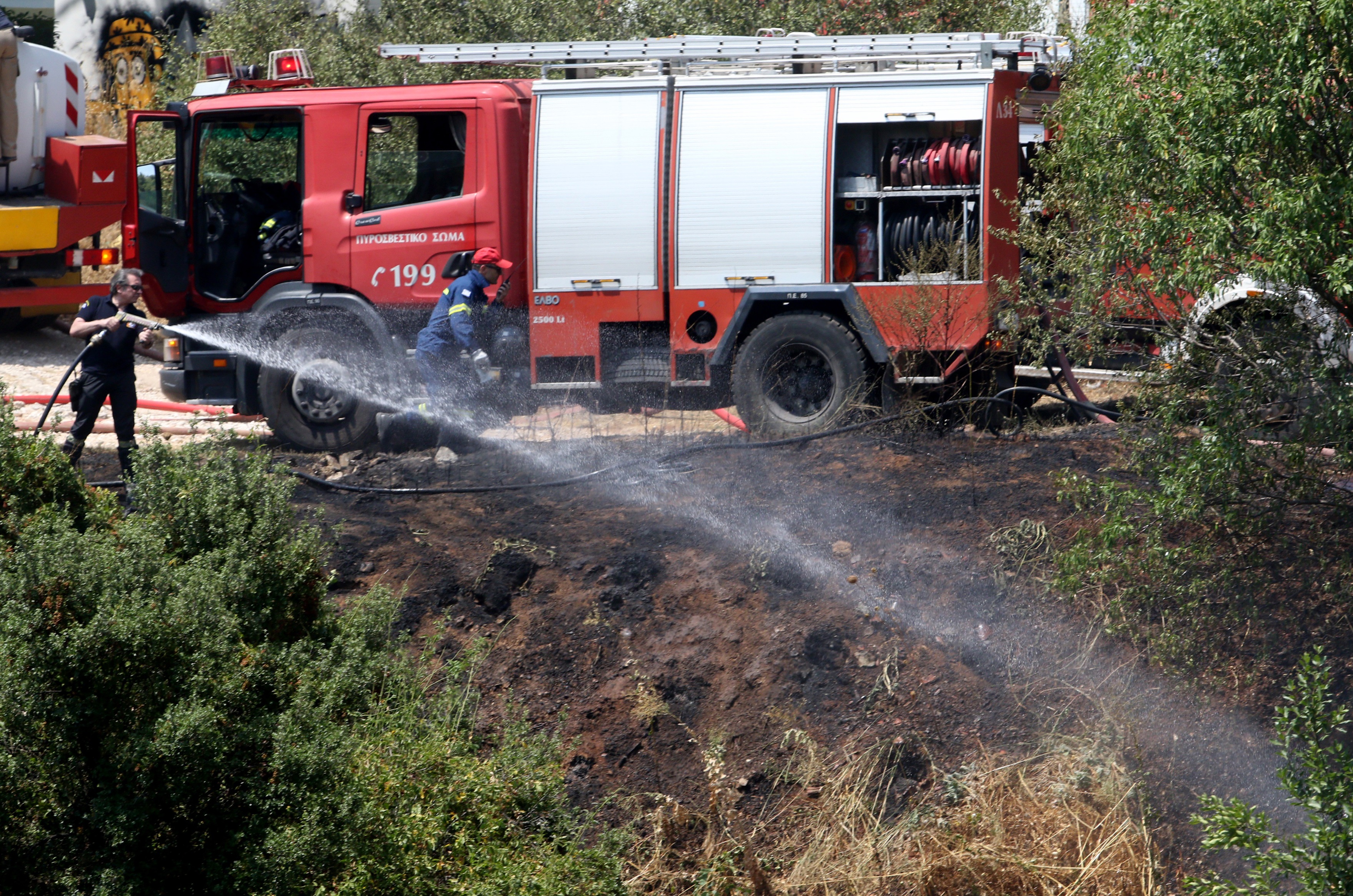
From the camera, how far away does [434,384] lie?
908cm

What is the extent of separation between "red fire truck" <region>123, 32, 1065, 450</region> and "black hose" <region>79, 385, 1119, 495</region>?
444mm

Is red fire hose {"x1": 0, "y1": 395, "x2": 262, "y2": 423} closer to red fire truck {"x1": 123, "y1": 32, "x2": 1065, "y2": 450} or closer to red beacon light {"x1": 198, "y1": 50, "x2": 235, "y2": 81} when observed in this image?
red fire truck {"x1": 123, "y1": 32, "x2": 1065, "y2": 450}

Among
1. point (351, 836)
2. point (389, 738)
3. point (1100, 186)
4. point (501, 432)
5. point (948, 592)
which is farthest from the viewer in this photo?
point (501, 432)

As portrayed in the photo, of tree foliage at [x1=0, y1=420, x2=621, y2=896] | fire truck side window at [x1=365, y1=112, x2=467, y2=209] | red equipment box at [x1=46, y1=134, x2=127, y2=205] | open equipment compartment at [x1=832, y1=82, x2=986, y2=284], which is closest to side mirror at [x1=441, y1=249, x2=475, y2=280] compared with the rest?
fire truck side window at [x1=365, y1=112, x2=467, y2=209]

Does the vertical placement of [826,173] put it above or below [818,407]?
above

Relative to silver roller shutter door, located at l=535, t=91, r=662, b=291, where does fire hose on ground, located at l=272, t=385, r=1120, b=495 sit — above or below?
below

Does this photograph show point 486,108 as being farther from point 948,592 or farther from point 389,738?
point 389,738

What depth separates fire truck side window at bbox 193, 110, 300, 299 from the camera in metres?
9.48

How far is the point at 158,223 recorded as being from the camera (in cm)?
957

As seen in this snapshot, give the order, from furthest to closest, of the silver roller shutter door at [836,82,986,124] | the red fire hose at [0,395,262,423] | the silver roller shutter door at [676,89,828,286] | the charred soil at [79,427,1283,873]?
the red fire hose at [0,395,262,423]
the silver roller shutter door at [676,89,828,286]
the silver roller shutter door at [836,82,986,124]
the charred soil at [79,427,1283,873]

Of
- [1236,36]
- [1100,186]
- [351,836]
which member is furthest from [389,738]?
[1236,36]

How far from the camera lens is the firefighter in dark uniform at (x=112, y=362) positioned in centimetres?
781

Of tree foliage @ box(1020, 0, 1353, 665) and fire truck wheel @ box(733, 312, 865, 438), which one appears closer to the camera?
tree foliage @ box(1020, 0, 1353, 665)

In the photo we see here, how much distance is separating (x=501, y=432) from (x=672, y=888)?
5279 mm
